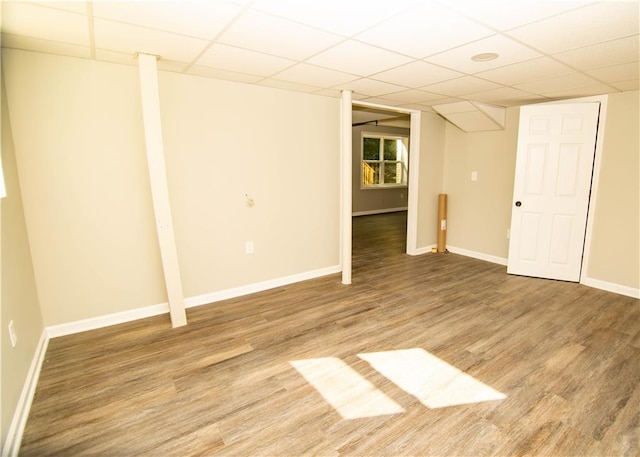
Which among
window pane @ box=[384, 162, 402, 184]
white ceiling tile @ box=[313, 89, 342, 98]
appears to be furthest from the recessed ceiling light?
window pane @ box=[384, 162, 402, 184]

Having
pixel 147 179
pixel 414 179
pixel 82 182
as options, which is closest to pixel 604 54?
pixel 414 179

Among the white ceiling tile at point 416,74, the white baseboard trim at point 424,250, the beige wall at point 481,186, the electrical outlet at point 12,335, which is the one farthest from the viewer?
the white baseboard trim at point 424,250

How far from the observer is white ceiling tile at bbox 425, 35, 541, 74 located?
222 cm

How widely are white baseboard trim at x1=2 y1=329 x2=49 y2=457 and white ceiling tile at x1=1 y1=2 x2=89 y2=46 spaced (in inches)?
84.1

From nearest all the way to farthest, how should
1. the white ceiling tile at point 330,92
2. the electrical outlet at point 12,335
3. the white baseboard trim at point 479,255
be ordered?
the electrical outlet at point 12,335 → the white ceiling tile at point 330,92 → the white baseboard trim at point 479,255

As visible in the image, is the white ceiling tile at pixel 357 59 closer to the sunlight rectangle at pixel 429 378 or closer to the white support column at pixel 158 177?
the white support column at pixel 158 177

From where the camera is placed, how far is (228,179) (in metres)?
3.43

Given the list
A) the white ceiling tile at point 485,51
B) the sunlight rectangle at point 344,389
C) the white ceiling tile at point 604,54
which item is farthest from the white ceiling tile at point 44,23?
the white ceiling tile at point 604,54

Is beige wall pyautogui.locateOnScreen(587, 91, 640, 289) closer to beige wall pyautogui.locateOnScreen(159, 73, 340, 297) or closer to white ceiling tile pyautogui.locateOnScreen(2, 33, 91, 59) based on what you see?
beige wall pyautogui.locateOnScreen(159, 73, 340, 297)

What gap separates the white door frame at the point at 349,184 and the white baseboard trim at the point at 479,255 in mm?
656

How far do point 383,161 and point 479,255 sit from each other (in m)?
5.18

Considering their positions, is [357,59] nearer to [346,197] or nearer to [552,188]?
[346,197]

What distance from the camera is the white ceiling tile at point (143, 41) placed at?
6.75 feet

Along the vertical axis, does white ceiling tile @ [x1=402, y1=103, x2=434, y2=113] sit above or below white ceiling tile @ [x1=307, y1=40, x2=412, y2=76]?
above
